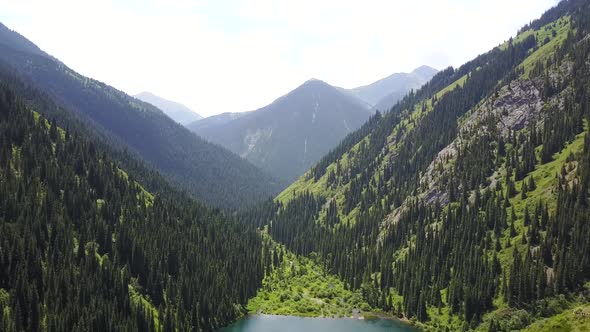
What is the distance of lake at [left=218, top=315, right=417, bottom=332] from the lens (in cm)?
14375

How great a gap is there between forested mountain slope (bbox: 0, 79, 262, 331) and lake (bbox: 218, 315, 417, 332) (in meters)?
6.82

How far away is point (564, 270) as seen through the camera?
131m

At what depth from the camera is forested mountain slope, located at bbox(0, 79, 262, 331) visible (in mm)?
115188

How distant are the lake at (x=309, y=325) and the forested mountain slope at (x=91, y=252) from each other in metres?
6.82

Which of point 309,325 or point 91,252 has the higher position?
point 91,252

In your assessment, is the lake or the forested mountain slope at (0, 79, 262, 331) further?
the lake

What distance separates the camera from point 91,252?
13462cm

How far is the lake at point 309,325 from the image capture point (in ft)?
472

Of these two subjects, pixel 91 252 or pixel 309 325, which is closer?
pixel 91 252

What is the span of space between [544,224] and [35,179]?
16396 centimetres

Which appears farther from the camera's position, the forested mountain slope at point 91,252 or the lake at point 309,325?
the lake at point 309,325

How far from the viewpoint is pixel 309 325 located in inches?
5920

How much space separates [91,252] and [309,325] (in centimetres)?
6938

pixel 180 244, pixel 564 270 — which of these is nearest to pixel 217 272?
pixel 180 244
